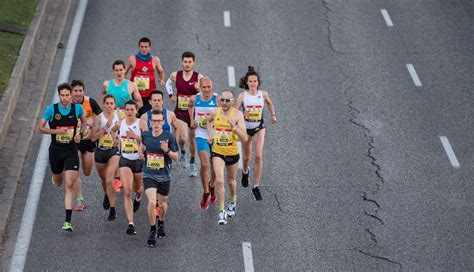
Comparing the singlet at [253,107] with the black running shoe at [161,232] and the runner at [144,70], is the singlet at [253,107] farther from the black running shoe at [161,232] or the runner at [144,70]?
the black running shoe at [161,232]

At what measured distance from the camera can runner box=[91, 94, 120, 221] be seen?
53.7 feet

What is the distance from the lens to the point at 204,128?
1725 centimetres

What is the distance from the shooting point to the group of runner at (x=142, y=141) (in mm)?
15828

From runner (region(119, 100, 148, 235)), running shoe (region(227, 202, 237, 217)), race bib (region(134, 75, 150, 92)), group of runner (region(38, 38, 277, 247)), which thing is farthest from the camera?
race bib (region(134, 75, 150, 92))

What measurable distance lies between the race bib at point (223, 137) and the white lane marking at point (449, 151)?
4419 mm

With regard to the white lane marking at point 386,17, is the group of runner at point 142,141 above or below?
below

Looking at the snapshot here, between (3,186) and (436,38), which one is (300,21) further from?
(3,186)

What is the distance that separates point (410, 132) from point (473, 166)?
5.39ft

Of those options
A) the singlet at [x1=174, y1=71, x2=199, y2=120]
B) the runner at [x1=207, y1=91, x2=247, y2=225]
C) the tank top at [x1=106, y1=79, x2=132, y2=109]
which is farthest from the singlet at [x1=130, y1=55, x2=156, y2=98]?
the runner at [x1=207, y1=91, x2=247, y2=225]

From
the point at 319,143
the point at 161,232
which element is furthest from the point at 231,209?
the point at 319,143

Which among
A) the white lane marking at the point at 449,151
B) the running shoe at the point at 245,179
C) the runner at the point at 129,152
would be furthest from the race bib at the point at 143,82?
the white lane marking at the point at 449,151

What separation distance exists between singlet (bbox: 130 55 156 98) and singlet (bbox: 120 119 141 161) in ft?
7.94

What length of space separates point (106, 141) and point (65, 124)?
0.69m

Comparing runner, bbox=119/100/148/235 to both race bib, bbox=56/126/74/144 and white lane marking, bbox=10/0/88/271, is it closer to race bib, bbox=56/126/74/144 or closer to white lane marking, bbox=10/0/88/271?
race bib, bbox=56/126/74/144
